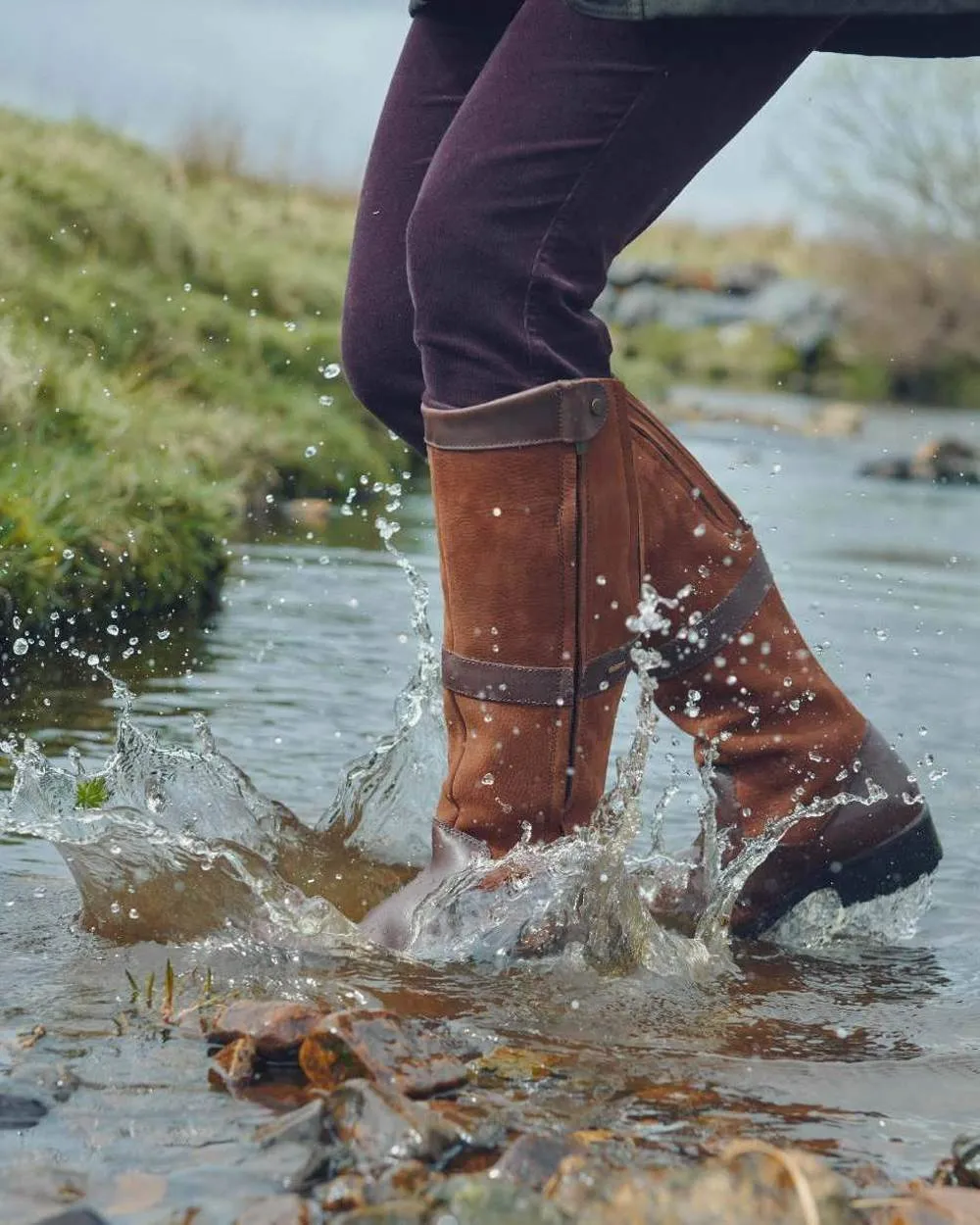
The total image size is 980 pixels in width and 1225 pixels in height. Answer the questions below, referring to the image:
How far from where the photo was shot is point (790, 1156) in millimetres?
1519

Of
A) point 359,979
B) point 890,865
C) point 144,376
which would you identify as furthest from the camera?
point 144,376

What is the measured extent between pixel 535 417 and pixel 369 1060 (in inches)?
33.9

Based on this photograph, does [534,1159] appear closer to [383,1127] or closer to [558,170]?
[383,1127]

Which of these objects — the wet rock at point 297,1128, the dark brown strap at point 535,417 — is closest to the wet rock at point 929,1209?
the wet rock at point 297,1128

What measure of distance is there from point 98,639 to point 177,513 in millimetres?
899

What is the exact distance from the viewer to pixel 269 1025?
187 centimetres

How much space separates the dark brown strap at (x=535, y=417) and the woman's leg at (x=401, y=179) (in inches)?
13.3

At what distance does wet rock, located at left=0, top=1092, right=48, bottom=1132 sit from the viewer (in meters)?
1.70

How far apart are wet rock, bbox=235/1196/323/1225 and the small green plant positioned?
1376 mm

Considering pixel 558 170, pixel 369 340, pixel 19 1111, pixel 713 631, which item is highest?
pixel 558 170

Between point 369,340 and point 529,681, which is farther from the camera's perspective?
point 369,340

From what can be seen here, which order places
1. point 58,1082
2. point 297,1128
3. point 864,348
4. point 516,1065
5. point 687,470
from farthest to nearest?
point 864,348, point 687,470, point 516,1065, point 58,1082, point 297,1128

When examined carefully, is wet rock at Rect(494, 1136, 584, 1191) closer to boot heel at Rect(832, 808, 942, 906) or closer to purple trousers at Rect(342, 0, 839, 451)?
purple trousers at Rect(342, 0, 839, 451)

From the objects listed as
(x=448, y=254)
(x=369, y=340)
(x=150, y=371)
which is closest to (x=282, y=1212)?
(x=448, y=254)
